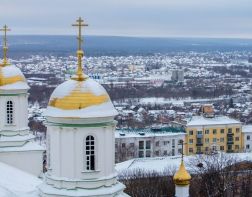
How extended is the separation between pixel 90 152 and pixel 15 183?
4560 mm

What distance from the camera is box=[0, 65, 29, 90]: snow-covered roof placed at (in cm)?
1889

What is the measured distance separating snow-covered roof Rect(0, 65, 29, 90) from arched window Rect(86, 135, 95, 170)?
7.19 meters

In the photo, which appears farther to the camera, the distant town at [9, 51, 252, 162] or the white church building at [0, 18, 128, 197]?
the distant town at [9, 51, 252, 162]

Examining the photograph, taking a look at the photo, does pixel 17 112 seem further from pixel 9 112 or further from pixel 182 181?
pixel 182 181

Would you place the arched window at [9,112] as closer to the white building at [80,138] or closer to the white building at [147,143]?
the white building at [80,138]

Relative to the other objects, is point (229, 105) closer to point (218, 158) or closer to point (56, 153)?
point (218, 158)

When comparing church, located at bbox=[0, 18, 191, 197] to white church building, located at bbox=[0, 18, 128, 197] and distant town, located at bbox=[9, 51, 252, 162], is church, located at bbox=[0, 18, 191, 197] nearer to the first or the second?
white church building, located at bbox=[0, 18, 128, 197]

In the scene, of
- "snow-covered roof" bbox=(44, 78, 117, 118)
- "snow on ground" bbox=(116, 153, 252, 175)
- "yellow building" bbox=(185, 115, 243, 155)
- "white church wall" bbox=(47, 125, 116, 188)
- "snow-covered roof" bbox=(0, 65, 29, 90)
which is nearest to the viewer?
"snow-covered roof" bbox=(44, 78, 117, 118)

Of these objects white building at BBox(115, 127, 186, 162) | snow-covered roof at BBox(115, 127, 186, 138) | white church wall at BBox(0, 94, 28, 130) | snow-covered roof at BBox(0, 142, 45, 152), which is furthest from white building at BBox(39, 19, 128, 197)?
snow-covered roof at BBox(115, 127, 186, 138)

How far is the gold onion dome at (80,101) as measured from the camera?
1197cm

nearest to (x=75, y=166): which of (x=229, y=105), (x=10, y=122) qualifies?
(x=10, y=122)

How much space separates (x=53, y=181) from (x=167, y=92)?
76616 millimetres

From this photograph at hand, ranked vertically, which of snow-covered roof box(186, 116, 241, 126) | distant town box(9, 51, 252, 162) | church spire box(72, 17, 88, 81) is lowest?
distant town box(9, 51, 252, 162)

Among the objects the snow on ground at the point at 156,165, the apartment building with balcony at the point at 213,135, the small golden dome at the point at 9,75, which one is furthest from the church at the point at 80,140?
the apartment building with balcony at the point at 213,135
